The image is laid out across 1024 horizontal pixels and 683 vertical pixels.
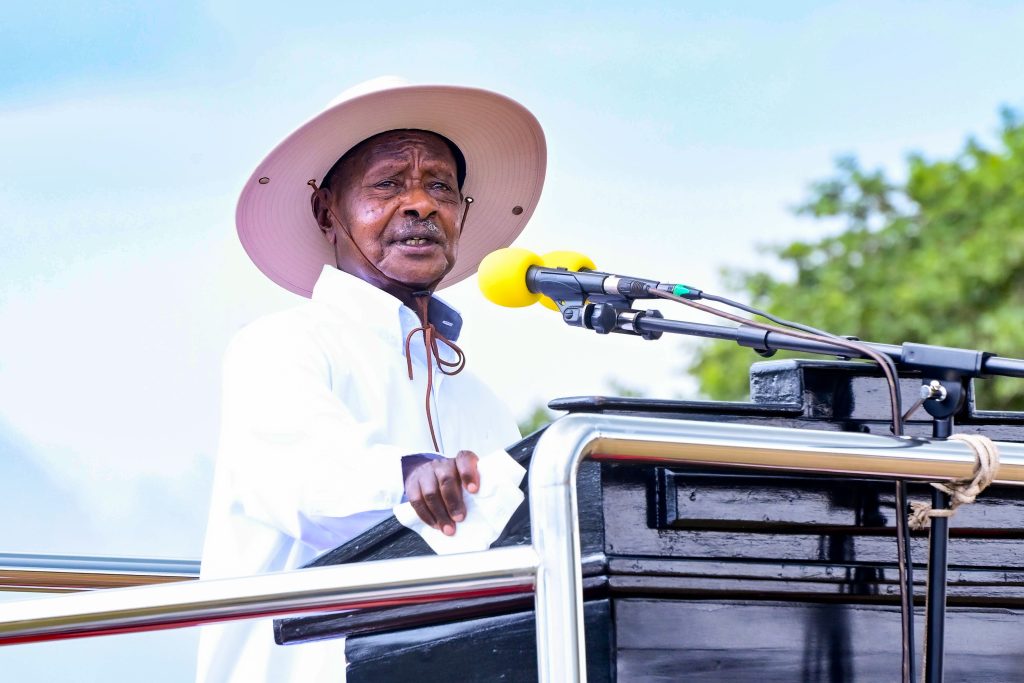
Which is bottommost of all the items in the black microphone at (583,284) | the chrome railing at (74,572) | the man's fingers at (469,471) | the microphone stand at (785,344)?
the chrome railing at (74,572)

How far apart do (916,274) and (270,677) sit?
8.96 m

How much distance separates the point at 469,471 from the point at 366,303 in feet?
3.22

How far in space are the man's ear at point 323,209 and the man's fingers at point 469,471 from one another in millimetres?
1246

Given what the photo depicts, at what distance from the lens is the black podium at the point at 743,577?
1475 millimetres

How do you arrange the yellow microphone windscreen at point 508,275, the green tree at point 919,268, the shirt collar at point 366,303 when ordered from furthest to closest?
1. the green tree at point 919,268
2. the shirt collar at point 366,303
3. the yellow microphone windscreen at point 508,275

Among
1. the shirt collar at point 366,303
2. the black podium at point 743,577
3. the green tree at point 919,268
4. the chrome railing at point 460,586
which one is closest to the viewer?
the chrome railing at point 460,586

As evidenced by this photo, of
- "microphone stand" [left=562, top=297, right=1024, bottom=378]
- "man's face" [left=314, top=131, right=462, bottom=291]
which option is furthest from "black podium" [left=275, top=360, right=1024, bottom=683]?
"man's face" [left=314, top=131, right=462, bottom=291]

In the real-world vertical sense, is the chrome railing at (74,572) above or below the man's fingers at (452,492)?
below

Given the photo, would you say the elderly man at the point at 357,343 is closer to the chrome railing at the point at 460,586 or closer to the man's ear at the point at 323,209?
the man's ear at the point at 323,209

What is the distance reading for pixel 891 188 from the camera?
1148cm

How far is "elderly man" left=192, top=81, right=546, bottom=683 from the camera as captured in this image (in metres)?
1.91

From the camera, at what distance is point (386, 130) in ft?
9.00

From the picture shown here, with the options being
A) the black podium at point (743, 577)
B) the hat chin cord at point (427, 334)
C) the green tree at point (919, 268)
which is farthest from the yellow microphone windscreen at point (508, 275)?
the green tree at point (919, 268)

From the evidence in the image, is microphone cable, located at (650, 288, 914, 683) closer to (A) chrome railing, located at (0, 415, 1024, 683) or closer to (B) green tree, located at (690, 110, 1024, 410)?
(A) chrome railing, located at (0, 415, 1024, 683)
